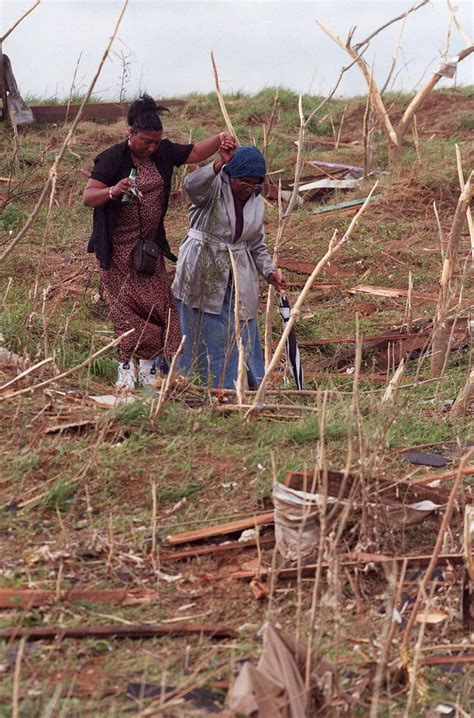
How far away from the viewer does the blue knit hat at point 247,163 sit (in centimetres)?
491

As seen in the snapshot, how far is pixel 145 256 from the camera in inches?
195

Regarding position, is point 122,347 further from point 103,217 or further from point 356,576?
point 356,576

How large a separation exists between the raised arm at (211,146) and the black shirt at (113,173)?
0.03 m

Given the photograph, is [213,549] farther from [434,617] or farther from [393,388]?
[393,388]

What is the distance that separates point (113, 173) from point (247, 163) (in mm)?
646

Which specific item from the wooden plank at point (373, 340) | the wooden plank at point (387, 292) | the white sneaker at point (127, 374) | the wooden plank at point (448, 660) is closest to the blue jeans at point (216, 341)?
the white sneaker at point (127, 374)

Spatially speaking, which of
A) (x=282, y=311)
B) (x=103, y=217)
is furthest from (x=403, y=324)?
(x=103, y=217)

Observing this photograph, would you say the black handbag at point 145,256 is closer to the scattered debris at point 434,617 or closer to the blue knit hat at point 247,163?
the blue knit hat at point 247,163

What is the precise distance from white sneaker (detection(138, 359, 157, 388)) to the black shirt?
534 millimetres

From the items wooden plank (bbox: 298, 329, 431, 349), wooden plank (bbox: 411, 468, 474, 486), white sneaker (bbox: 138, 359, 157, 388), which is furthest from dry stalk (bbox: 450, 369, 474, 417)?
wooden plank (bbox: 298, 329, 431, 349)

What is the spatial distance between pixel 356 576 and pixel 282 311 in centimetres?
226

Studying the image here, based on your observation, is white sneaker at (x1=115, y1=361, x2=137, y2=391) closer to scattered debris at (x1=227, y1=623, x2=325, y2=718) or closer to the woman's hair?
the woman's hair

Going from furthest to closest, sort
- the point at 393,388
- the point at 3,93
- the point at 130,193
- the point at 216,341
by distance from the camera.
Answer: the point at 3,93
the point at 216,341
the point at 130,193
the point at 393,388

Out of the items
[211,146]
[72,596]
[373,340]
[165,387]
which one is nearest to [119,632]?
[72,596]
